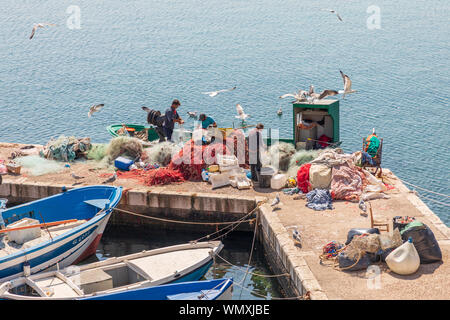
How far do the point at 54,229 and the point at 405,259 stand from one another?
8.07 meters

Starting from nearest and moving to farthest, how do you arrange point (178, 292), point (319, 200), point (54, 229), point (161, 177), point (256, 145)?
point (178, 292) < point (319, 200) < point (54, 229) < point (256, 145) < point (161, 177)

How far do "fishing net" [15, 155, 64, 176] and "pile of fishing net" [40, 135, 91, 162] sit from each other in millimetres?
214

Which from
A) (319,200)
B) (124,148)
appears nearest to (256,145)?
(319,200)

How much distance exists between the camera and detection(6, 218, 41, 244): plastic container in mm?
13867

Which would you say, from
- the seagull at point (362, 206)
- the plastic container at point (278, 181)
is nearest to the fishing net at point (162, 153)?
the plastic container at point (278, 181)

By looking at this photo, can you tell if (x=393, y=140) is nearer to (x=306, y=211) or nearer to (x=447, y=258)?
(x=306, y=211)

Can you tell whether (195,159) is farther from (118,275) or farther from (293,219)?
(118,275)

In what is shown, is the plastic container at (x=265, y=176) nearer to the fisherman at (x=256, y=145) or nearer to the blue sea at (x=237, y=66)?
the fisherman at (x=256, y=145)

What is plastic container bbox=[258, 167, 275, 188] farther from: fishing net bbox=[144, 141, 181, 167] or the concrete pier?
fishing net bbox=[144, 141, 181, 167]

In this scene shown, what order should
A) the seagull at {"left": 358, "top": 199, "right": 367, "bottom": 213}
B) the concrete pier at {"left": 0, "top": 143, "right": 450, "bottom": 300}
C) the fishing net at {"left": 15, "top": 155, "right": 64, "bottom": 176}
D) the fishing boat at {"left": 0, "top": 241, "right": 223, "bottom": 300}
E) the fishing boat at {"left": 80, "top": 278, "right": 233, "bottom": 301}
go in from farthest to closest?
the fishing net at {"left": 15, "top": 155, "right": 64, "bottom": 176}, the seagull at {"left": 358, "top": 199, "right": 367, "bottom": 213}, the fishing boat at {"left": 0, "top": 241, "right": 223, "bottom": 300}, the fishing boat at {"left": 80, "top": 278, "right": 233, "bottom": 301}, the concrete pier at {"left": 0, "top": 143, "right": 450, "bottom": 300}

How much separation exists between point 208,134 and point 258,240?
371 cm

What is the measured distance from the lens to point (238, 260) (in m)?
15.2

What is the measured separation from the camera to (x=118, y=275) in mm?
13266

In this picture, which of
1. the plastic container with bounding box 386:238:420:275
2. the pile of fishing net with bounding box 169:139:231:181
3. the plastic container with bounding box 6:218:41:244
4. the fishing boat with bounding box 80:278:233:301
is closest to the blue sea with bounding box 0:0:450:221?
the pile of fishing net with bounding box 169:139:231:181
